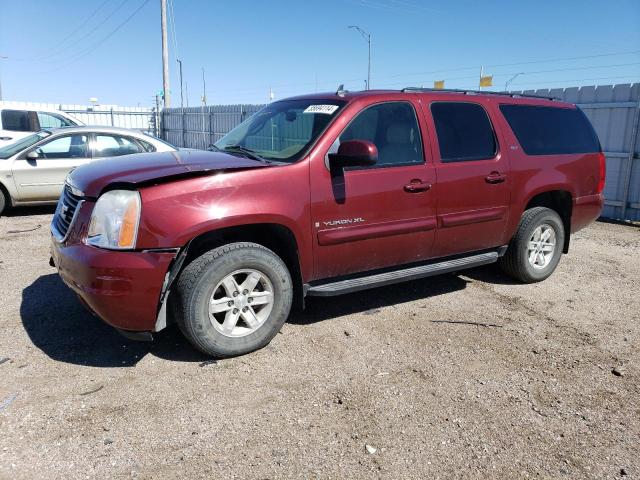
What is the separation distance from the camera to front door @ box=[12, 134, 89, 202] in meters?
8.41

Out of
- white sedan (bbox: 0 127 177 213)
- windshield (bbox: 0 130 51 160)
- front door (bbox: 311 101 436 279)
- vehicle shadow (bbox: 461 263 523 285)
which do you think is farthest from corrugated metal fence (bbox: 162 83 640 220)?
windshield (bbox: 0 130 51 160)

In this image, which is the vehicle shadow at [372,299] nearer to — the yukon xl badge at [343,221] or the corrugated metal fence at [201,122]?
the yukon xl badge at [343,221]

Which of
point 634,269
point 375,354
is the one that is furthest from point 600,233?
point 375,354

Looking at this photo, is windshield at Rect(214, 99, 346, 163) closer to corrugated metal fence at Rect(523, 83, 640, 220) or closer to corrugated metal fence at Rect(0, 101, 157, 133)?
corrugated metal fence at Rect(523, 83, 640, 220)

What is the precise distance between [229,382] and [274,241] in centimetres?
111

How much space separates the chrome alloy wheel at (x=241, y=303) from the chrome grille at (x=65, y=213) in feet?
3.81

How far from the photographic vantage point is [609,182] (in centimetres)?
975

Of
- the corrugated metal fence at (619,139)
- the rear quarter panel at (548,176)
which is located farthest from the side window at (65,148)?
the corrugated metal fence at (619,139)

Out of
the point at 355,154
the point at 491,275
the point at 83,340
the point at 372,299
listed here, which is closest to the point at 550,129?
the point at 491,275

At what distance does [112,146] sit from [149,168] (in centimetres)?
581

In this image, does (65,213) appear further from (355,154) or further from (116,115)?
(116,115)

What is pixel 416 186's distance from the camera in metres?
4.33

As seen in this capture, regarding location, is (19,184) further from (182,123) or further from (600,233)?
(182,123)

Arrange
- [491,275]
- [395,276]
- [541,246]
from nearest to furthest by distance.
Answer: [395,276] → [541,246] → [491,275]
